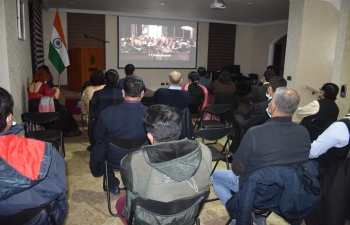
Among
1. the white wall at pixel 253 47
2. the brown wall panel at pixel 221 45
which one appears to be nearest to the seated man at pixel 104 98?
the brown wall panel at pixel 221 45

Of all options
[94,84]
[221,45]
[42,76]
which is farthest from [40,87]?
[221,45]

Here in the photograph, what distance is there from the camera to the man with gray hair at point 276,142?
180 centimetres

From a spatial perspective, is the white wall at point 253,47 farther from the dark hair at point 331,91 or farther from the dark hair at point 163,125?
the dark hair at point 163,125

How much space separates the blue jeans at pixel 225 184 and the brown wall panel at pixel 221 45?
8.77 m

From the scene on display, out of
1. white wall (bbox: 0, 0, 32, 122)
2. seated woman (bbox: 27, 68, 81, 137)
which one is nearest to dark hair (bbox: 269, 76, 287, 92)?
white wall (bbox: 0, 0, 32, 122)

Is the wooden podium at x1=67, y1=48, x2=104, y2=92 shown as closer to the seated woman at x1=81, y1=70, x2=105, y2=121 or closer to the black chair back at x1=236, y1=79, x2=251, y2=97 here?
the seated woman at x1=81, y1=70, x2=105, y2=121

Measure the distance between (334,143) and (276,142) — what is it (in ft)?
1.75

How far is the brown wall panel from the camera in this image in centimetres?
1047

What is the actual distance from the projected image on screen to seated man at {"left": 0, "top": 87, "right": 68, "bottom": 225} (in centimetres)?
826

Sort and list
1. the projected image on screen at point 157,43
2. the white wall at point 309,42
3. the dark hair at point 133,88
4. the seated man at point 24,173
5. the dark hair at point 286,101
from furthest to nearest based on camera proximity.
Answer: the projected image on screen at point 157,43 → the white wall at point 309,42 → the dark hair at point 133,88 → the dark hair at point 286,101 → the seated man at point 24,173

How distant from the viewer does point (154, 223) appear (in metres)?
1.44

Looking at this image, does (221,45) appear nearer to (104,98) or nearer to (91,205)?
(104,98)

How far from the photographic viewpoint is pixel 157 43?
31.9ft

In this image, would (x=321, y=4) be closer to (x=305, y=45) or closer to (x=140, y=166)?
(x=305, y=45)
